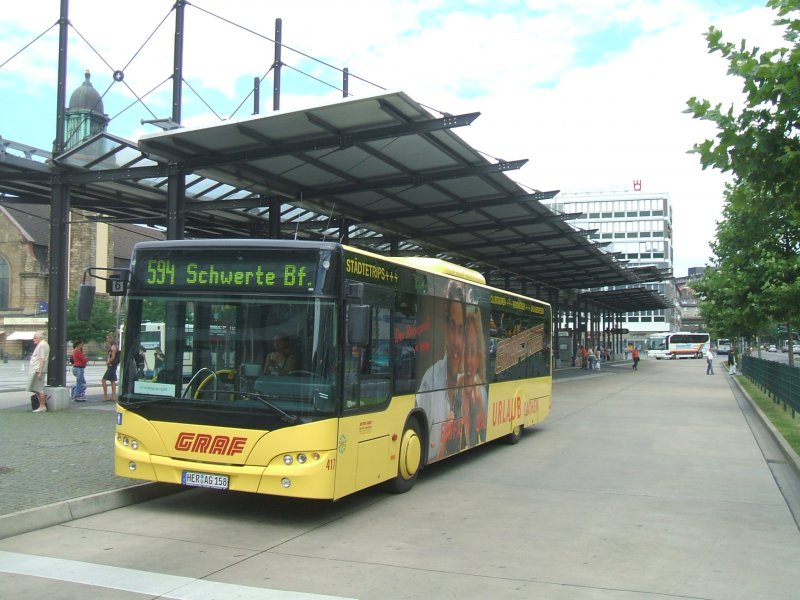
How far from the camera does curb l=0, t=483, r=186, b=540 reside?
6621 millimetres

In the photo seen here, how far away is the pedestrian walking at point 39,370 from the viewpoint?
1525cm

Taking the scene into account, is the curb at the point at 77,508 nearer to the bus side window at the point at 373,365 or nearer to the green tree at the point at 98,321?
the bus side window at the point at 373,365

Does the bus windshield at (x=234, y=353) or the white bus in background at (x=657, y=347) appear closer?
the bus windshield at (x=234, y=353)

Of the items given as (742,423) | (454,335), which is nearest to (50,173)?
(454,335)

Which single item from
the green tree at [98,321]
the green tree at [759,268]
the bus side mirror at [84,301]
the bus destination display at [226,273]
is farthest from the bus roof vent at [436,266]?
the green tree at [98,321]

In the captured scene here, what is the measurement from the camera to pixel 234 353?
7465 mm

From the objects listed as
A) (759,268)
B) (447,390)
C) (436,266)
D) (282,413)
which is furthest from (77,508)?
(759,268)

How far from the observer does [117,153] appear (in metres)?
15.2

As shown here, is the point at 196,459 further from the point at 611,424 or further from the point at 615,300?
the point at 615,300

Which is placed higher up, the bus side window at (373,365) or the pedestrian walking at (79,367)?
the bus side window at (373,365)

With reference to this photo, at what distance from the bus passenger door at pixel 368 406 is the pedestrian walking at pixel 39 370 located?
975 centimetres

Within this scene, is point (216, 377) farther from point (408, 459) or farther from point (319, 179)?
point (319, 179)

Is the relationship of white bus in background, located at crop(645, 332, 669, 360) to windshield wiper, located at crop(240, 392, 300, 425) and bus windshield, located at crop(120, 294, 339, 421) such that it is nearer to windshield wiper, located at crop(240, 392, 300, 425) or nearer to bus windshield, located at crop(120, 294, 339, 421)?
bus windshield, located at crop(120, 294, 339, 421)

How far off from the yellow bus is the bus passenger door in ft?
0.07
